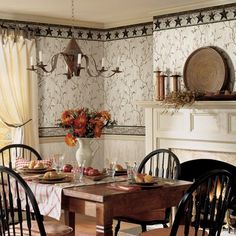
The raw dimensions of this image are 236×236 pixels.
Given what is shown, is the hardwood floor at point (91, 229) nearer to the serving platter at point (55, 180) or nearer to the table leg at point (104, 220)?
the serving platter at point (55, 180)

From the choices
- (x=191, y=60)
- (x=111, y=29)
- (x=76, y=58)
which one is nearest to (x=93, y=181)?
(x=76, y=58)

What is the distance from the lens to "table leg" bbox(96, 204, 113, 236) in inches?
137

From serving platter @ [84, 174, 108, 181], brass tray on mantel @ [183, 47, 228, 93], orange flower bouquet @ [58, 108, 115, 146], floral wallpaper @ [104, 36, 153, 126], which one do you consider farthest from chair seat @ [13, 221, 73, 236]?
floral wallpaper @ [104, 36, 153, 126]

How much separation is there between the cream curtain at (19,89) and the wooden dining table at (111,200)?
3.06 m

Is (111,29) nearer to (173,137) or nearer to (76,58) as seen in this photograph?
(173,137)

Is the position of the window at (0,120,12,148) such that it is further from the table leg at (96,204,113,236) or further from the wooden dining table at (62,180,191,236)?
the table leg at (96,204,113,236)

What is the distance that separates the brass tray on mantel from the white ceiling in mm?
539

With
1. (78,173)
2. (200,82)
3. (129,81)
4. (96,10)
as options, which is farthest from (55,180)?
(129,81)

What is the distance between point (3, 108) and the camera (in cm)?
670

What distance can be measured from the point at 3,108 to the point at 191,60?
89.2 inches

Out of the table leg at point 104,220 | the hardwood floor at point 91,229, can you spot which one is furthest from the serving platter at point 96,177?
the hardwood floor at point 91,229

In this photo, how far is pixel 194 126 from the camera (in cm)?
606

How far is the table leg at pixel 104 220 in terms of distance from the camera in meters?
3.48

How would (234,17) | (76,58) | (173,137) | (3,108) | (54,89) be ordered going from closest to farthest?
(76,58) < (234,17) < (173,137) < (3,108) < (54,89)
